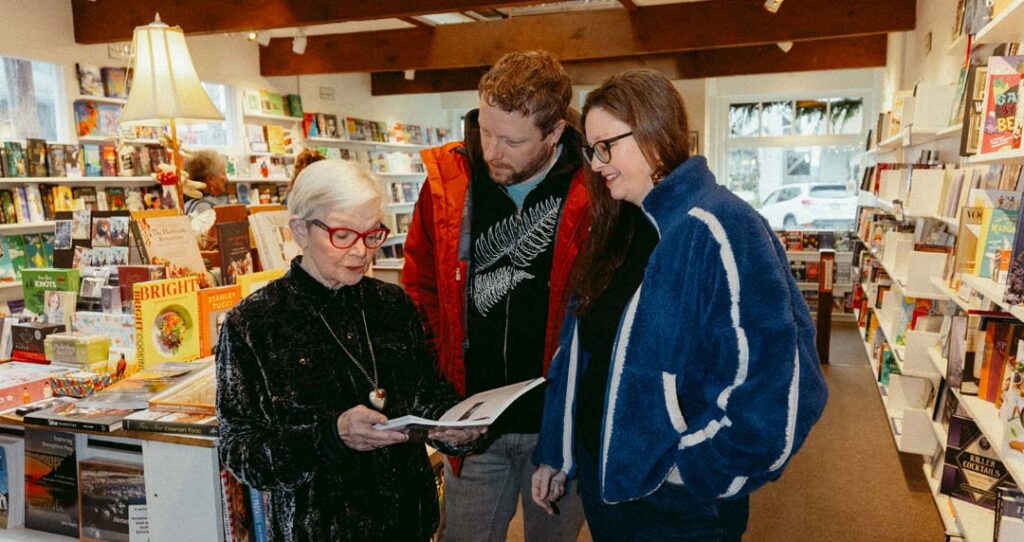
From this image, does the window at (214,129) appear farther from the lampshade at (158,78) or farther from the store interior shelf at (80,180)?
the lampshade at (158,78)

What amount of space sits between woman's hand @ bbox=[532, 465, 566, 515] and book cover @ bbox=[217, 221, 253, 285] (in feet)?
4.66

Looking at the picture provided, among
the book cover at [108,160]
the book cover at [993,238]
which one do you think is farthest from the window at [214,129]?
the book cover at [993,238]

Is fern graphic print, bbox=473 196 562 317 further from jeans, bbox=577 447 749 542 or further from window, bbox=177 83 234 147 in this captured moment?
window, bbox=177 83 234 147

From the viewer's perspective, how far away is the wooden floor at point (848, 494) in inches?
127

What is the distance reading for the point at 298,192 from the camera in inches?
57.1

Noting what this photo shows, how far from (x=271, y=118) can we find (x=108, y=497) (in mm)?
6751

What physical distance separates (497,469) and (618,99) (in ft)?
2.93

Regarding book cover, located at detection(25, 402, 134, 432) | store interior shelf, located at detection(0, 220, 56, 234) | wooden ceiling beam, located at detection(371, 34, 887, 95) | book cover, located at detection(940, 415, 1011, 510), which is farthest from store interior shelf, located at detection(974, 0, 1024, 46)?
store interior shelf, located at detection(0, 220, 56, 234)

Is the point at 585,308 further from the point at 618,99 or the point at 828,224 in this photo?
the point at 828,224

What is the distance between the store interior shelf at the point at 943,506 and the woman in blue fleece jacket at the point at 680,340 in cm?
200

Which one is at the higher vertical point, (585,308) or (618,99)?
(618,99)

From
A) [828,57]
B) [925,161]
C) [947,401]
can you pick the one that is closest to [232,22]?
[925,161]

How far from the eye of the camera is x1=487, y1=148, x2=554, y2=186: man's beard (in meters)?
1.67

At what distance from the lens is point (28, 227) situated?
545cm
